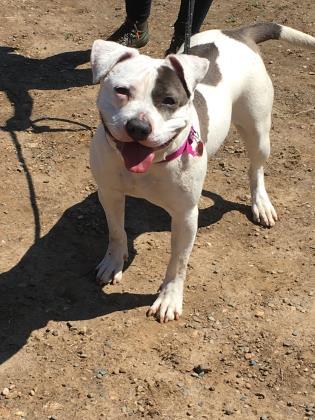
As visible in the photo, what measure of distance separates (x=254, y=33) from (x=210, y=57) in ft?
2.10

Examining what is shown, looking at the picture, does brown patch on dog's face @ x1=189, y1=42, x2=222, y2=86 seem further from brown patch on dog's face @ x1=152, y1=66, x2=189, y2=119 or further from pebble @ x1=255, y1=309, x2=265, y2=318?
pebble @ x1=255, y1=309, x2=265, y2=318

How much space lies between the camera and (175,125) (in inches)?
136

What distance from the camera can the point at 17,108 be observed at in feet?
21.1

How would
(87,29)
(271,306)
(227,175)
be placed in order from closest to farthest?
(271,306) → (227,175) → (87,29)

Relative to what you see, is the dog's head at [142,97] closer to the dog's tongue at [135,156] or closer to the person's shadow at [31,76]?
the dog's tongue at [135,156]

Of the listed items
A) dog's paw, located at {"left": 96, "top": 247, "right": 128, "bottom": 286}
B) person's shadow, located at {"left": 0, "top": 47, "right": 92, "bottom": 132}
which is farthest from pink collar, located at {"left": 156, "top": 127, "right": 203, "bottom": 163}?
person's shadow, located at {"left": 0, "top": 47, "right": 92, "bottom": 132}

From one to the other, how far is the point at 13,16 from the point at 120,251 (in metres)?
4.52

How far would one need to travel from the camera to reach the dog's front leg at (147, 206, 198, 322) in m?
4.18

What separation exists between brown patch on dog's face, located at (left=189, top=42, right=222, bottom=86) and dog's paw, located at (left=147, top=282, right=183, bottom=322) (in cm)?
128

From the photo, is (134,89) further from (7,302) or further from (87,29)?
(87,29)

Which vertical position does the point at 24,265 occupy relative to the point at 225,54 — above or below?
below

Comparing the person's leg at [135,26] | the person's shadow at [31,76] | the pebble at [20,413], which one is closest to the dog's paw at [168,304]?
the pebble at [20,413]

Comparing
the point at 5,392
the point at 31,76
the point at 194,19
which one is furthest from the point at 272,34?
the point at 5,392

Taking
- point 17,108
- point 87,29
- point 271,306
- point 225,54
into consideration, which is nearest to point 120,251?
point 271,306
